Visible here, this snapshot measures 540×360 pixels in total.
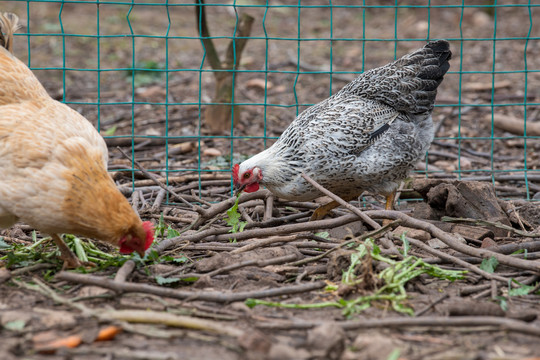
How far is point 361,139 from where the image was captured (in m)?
5.02

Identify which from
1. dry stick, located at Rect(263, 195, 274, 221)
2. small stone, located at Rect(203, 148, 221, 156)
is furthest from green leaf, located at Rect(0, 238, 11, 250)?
small stone, located at Rect(203, 148, 221, 156)

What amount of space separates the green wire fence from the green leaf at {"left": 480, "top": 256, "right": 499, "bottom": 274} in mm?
2184

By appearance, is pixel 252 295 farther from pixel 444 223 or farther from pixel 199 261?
pixel 444 223

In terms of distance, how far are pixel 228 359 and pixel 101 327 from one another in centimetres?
69

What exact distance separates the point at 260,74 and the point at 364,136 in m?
5.04

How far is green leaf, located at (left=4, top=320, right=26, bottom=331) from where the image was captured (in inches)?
118

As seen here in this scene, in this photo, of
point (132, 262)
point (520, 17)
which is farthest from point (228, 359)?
point (520, 17)

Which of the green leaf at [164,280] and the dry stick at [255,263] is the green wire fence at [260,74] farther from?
the green leaf at [164,280]

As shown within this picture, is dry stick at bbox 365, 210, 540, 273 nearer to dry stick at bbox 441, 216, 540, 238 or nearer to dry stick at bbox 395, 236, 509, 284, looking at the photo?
dry stick at bbox 395, 236, 509, 284

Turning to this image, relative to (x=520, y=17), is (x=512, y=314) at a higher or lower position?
lower

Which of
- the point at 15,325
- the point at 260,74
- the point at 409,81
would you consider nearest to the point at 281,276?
the point at 15,325

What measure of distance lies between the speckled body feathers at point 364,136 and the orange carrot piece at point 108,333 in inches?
84.5

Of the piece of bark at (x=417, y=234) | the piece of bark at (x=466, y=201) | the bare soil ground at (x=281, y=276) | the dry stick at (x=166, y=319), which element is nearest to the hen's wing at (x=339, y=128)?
the bare soil ground at (x=281, y=276)

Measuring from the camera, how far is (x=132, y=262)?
3.84m
